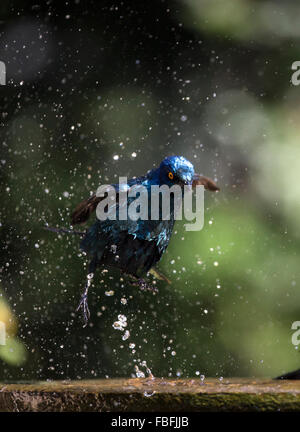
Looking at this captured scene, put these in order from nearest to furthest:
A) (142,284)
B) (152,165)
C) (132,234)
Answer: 1. (132,234)
2. (142,284)
3. (152,165)

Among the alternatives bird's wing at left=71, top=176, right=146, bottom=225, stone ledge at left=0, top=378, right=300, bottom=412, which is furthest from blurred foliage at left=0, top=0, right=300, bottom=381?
stone ledge at left=0, top=378, right=300, bottom=412

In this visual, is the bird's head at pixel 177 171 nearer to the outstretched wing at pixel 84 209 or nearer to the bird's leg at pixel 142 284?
the outstretched wing at pixel 84 209

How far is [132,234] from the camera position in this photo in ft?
8.69

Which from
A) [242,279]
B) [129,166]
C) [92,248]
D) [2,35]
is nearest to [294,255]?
[242,279]

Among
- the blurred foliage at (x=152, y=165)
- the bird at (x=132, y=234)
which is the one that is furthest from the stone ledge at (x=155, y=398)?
the blurred foliage at (x=152, y=165)

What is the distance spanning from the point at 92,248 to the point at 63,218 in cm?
183

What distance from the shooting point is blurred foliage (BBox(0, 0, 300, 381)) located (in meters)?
4.45

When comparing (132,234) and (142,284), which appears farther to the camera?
(142,284)

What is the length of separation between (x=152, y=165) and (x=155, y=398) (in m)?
3.10

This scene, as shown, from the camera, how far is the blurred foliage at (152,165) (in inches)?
175

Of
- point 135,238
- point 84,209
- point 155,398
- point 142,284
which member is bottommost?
point 155,398

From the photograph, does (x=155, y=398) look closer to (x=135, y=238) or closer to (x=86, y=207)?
(x=135, y=238)

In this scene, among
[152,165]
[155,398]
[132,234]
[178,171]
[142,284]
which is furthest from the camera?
[152,165]

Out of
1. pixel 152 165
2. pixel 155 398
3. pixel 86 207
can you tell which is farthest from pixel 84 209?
pixel 152 165
